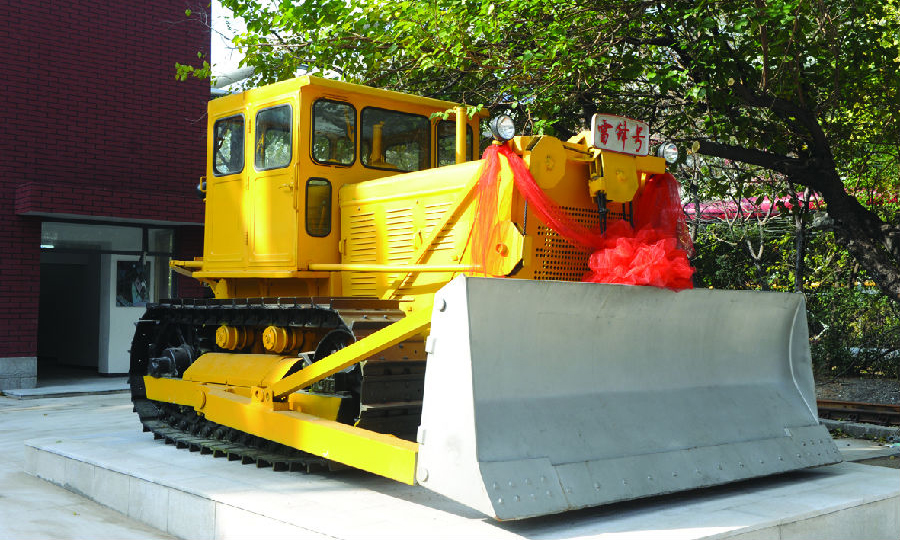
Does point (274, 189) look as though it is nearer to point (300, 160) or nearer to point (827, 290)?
point (300, 160)

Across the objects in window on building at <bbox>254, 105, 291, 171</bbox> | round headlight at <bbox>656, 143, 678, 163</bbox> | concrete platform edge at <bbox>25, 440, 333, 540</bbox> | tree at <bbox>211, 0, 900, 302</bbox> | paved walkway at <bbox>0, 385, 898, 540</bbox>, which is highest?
tree at <bbox>211, 0, 900, 302</bbox>

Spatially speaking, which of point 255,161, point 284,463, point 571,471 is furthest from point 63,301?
point 571,471

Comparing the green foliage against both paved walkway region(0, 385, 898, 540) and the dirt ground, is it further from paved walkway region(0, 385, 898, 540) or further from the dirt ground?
paved walkway region(0, 385, 898, 540)

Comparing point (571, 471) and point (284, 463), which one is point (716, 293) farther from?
point (284, 463)

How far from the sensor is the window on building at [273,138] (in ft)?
21.7

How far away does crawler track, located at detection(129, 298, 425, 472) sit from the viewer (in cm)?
542

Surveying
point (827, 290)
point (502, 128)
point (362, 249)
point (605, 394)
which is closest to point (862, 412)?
point (827, 290)

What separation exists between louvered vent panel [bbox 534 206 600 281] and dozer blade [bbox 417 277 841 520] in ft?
2.20

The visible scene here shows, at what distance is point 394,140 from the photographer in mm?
7000

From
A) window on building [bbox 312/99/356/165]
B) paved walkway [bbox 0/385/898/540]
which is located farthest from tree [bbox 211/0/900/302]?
paved walkway [bbox 0/385/898/540]

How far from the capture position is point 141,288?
14.6m

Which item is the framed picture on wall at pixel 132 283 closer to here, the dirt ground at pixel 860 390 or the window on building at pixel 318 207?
the window on building at pixel 318 207

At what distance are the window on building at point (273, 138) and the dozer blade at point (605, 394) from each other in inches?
110

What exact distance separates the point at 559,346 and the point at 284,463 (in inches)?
90.4
